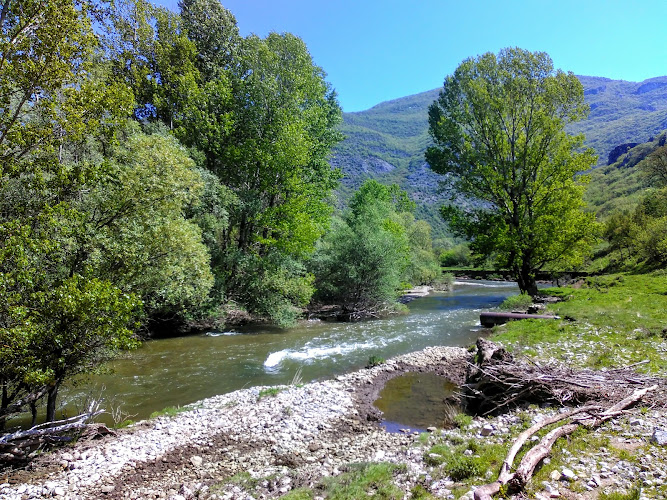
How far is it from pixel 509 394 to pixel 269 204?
21.1 metres

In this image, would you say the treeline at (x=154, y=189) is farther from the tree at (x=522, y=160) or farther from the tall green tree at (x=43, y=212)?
the tree at (x=522, y=160)

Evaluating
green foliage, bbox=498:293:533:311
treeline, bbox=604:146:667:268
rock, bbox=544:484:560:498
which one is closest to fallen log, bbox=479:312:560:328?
green foliage, bbox=498:293:533:311

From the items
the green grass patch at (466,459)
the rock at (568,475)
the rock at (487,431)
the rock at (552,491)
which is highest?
the rock at (552,491)

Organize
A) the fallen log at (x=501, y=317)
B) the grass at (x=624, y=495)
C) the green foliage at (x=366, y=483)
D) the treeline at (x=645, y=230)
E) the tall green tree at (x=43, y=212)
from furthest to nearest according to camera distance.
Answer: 1. the treeline at (x=645, y=230)
2. the fallen log at (x=501, y=317)
3. the tall green tree at (x=43, y=212)
4. the green foliage at (x=366, y=483)
5. the grass at (x=624, y=495)

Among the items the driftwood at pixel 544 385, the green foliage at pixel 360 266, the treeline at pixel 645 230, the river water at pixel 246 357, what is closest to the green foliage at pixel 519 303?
the river water at pixel 246 357

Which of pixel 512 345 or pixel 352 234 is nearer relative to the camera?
pixel 512 345

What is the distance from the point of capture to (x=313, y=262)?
30.8m

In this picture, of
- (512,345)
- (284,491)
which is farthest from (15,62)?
(512,345)

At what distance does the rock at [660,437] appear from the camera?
560 centimetres

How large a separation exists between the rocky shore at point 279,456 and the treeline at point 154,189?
2.11m

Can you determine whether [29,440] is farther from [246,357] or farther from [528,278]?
[528,278]

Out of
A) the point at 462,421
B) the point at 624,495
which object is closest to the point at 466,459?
the point at 624,495

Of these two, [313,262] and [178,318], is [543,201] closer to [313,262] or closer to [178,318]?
[313,262]

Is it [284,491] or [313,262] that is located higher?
[313,262]
